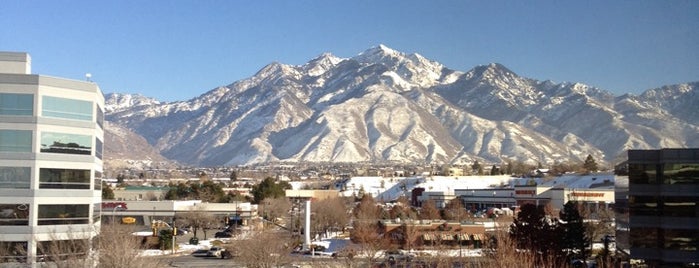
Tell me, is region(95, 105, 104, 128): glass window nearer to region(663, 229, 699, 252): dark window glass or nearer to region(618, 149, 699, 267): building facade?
region(618, 149, 699, 267): building facade

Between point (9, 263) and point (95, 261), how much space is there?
3554mm

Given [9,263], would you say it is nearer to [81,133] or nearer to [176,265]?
[81,133]

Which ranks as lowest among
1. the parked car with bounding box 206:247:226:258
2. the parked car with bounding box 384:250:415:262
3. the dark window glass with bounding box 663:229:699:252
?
the parked car with bounding box 206:247:226:258

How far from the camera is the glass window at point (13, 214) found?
110ft

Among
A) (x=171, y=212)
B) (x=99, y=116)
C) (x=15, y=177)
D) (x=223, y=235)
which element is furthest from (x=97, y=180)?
(x=171, y=212)

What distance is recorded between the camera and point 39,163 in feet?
111

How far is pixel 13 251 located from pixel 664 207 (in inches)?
1258

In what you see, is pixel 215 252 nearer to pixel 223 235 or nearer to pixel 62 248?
pixel 223 235

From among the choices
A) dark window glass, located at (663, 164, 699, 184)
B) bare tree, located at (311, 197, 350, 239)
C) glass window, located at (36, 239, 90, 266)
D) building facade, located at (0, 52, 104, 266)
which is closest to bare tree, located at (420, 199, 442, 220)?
bare tree, located at (311, 197, 350, 239)

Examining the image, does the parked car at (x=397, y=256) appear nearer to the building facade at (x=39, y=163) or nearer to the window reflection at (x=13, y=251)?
the building facade at (x=39, y=163)

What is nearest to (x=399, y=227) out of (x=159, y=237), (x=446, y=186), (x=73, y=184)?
(x=159, y=237)

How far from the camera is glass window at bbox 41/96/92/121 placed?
34.0m

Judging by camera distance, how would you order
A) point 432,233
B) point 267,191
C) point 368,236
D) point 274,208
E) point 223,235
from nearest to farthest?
point 368,236 < point 432,233 < point 223,235 < point 274,208 < point 267,191

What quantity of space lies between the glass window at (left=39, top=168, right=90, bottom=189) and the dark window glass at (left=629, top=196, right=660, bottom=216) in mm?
28175
